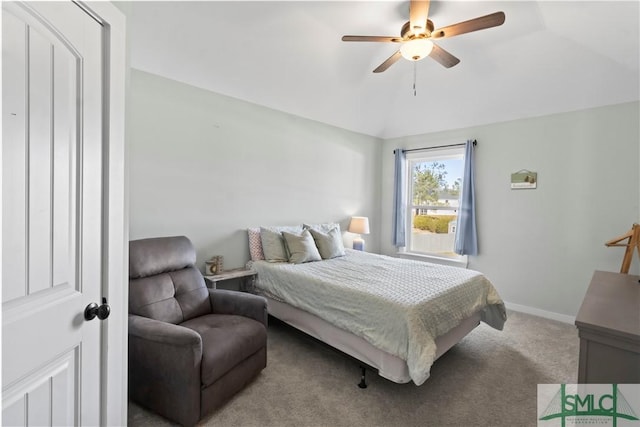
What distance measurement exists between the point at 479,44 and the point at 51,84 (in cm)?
342

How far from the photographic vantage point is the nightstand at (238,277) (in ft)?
9.51

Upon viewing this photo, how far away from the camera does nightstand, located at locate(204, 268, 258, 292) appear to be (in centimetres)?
290

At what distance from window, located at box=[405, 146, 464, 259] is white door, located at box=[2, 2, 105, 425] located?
166 inches

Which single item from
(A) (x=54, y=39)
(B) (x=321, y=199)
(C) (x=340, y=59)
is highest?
(C) (x=340, y=59)

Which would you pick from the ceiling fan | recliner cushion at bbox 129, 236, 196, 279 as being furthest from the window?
recliner cushion at bbox 129, 236, 196, 279

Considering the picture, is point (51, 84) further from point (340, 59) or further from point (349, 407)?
point (340, 59)

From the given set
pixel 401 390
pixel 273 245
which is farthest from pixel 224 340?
pixel 273 245

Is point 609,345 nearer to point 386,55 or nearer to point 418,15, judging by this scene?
point 418,15

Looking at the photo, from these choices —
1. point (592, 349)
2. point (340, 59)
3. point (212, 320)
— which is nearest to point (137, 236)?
point (212, 320)

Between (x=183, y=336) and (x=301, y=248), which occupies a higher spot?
(x=301, y=248)

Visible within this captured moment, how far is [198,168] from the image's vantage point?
119 inches

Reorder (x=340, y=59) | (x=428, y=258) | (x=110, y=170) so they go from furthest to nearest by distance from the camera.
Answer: (x=428, y=258) → (x=340, y=59) → (x=110, y=170)

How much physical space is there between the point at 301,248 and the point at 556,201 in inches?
118

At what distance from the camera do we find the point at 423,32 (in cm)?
212
